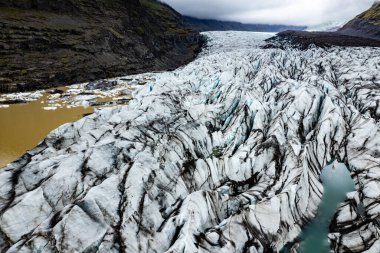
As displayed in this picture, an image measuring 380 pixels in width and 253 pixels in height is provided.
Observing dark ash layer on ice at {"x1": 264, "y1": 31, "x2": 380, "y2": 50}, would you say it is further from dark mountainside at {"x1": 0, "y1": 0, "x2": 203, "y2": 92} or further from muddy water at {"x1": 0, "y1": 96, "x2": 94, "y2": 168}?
muddy water at {"x1": 0, "y1": 96, "x2": 94, "y2": 168}

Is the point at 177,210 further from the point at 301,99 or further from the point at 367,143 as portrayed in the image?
the point at 301,99

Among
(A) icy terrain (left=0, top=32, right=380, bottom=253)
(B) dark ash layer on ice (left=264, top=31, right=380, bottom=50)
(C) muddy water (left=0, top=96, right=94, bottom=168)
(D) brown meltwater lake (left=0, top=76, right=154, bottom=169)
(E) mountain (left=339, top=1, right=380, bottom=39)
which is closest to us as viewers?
(A) icy terrain (left=0, top=32, right=380, bottom=253)

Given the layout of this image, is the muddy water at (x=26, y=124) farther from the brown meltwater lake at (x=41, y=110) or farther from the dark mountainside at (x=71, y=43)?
the dark mountainside at (x=71, y=43)

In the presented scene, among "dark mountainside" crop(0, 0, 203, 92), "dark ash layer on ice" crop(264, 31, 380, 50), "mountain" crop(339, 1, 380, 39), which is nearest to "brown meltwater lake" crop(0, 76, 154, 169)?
"dark mountainside" crop(0, 0, 203, 92)

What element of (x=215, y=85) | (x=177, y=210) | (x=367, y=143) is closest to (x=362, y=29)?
(x=215, y=85)

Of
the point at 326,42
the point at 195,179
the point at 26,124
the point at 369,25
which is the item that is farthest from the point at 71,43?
the point at 369,25

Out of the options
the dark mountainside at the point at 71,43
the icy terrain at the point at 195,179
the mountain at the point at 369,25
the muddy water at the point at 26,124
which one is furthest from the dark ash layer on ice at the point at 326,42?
the muddy water at the point at 26,124

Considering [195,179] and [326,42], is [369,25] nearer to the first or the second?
[326,42]
